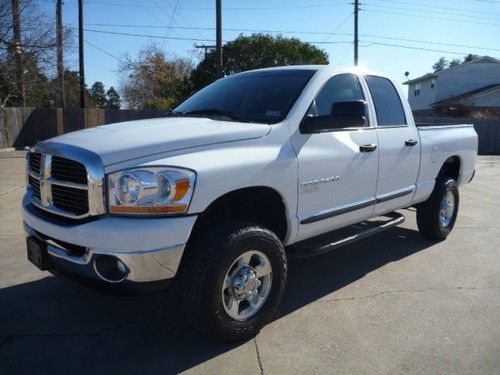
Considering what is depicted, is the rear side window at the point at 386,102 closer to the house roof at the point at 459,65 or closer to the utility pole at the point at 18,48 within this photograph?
the utility pole at the point at 18,48

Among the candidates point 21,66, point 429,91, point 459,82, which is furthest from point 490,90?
point 21,66

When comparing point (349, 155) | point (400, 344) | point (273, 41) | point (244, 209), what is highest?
point (273, 41)

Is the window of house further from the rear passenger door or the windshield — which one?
the windshield

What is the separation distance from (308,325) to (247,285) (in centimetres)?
69

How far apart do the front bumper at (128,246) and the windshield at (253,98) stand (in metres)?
1.33

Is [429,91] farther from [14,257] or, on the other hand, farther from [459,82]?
[14,257]

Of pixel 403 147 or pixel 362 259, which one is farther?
pixel 362 259

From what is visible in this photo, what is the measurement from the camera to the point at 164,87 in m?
56.1

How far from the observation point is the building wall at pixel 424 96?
4453 cm

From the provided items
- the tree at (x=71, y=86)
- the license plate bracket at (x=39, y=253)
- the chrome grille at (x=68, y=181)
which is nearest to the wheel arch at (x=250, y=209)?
the chrome grille at (x=68, y=181)

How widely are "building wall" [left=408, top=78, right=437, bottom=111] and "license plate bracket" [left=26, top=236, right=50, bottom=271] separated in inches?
1769

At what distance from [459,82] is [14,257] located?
43.5 m

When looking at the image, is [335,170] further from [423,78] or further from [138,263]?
[423,78]

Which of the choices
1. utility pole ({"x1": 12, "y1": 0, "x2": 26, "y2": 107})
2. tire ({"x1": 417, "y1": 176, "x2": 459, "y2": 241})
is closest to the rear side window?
tire ({"x1": 417, "y1": 176, "x2": 459, "y2": 241})
